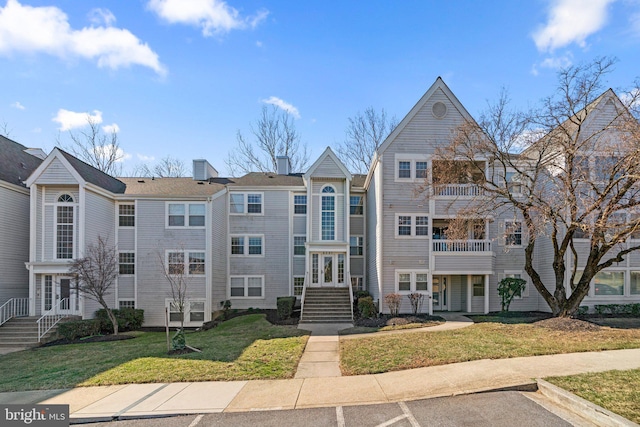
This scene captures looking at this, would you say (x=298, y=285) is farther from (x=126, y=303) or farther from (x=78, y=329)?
(x=78, y=329)

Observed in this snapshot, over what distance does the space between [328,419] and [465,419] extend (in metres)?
2.16

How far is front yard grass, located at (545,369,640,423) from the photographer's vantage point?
5.70 m

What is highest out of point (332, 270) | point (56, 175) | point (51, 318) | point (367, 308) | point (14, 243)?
point (56, 175)

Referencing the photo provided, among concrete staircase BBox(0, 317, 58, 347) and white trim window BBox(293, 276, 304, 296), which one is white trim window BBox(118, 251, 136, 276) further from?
white trim window BBox(293, 276, 304, 296)

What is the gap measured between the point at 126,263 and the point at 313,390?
16147 millimetres

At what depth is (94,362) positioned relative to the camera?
10.8 meters

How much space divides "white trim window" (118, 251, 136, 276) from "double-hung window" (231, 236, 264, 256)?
208 inches

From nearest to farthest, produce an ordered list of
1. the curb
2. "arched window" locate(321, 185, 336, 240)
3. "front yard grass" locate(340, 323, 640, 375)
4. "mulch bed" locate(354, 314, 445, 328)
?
the curb < "front yard grass" locate(340, 323, 640, 375) < "mulch bed" locate(354, 314, 445, 328) < "arched window" locate(321, 185, 336, 240)

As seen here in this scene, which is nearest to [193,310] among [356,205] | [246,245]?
[246,245]

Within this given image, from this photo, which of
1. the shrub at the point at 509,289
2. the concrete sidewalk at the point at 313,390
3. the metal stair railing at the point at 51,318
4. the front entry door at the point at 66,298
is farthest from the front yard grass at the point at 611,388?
the front entry door at the point at 66,298

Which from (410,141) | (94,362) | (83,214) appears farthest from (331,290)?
(83,214)

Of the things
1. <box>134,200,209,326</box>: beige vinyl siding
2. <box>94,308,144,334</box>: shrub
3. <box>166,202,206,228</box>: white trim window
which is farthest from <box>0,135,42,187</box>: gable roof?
<box>94,308,144,334</box>: shrub

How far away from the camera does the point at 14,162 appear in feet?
66.1

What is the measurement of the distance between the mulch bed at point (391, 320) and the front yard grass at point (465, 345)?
8.37 feet
